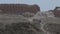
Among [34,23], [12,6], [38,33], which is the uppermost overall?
[12,6]

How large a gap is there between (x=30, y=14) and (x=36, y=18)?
0.10 metres

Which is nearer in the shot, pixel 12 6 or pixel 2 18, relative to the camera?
pixel 2 18

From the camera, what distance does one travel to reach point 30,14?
1.61 m

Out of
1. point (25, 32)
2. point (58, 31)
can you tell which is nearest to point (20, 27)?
point (25, 32)

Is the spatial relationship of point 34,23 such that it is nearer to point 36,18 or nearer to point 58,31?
point 36,18

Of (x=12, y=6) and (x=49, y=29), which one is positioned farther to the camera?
→ (x=12, y=6)

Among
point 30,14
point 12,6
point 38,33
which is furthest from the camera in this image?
point 12,6

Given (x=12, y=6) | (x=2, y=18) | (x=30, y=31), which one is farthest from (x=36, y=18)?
(x=12, y=6)

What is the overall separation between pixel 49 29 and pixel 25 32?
0.28m

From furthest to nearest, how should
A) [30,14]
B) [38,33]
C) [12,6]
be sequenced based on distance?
[12,6]
[30,14]
[38,33]

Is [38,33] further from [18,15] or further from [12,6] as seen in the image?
[12,6]

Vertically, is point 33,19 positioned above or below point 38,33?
above

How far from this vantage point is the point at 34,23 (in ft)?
4.91

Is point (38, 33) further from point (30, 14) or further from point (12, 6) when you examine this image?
point (12, 6)
